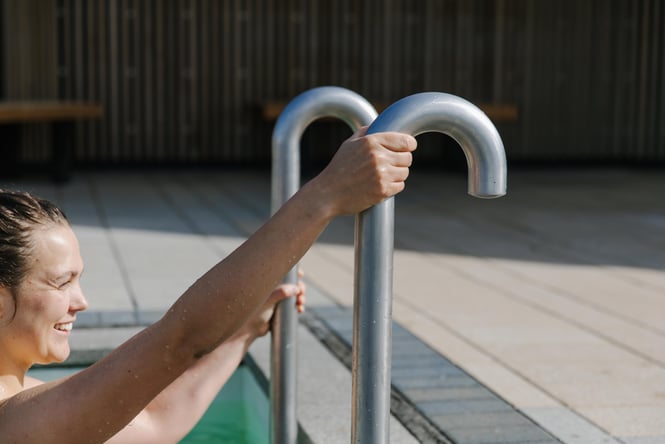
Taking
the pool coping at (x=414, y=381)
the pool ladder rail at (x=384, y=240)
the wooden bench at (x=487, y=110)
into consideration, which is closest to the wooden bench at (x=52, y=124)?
the wooden bench at (x=487, y=110)

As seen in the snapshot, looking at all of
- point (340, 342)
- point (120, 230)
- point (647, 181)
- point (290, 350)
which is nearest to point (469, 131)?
point (290, 350)

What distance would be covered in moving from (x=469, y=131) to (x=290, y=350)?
4.00 feet

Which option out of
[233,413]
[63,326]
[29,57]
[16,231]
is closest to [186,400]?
[63,326]

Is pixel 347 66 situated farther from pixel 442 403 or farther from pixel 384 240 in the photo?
pixel 384 240

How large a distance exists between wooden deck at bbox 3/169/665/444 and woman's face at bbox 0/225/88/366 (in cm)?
55

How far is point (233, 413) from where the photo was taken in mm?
4027

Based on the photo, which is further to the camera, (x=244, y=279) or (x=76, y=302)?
(x=76, y=302)

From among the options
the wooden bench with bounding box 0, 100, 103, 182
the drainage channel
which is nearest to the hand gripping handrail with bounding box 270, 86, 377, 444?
the drainage channel

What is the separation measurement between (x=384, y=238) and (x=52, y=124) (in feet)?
31.6

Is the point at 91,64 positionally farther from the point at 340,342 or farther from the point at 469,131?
the point at 469,131

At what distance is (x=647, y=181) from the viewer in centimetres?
1156

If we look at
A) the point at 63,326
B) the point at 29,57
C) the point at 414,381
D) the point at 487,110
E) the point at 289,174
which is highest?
the point at 289,174

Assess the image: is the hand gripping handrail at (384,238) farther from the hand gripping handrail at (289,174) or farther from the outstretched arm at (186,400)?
the outstretched arm at (186,400)

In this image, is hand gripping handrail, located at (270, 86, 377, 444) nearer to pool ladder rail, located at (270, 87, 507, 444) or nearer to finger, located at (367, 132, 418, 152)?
pool ladder rail, located at (270, 87, 507, 444)
